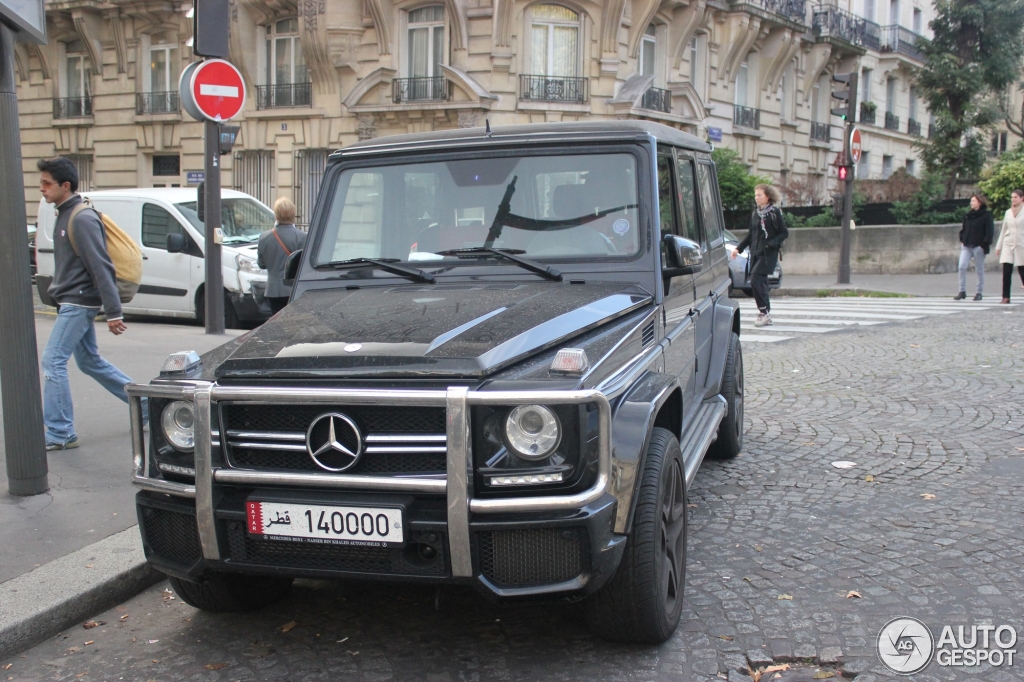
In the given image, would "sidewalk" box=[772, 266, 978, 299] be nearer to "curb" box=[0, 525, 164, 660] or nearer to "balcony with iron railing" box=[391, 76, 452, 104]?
"balcony with iron railing" box=[391, 76, 452, 104]

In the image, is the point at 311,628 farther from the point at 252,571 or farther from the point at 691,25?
the point at 691,25

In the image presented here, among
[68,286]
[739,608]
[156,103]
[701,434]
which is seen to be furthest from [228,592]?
[156,103]

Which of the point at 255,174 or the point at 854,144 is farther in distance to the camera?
the point at 255,174

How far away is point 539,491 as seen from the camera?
304 cm

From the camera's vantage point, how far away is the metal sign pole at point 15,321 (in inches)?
197

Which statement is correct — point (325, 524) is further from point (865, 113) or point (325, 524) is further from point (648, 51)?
point (865, 113)

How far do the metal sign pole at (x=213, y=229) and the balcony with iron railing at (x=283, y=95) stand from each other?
1778cm

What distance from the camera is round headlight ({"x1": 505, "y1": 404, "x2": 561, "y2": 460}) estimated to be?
303 centimetres

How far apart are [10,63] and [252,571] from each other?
10.6ft

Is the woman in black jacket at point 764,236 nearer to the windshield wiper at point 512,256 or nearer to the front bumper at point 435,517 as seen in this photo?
the windshield wiper at point 512,256

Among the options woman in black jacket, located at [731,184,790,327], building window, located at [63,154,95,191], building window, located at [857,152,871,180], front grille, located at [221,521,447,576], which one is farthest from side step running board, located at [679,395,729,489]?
building window, located at [857,152,871,180]

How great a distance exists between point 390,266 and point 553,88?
865 inches

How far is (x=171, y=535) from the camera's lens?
344 cm

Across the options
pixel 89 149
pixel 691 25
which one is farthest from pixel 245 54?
pixel 691 25
